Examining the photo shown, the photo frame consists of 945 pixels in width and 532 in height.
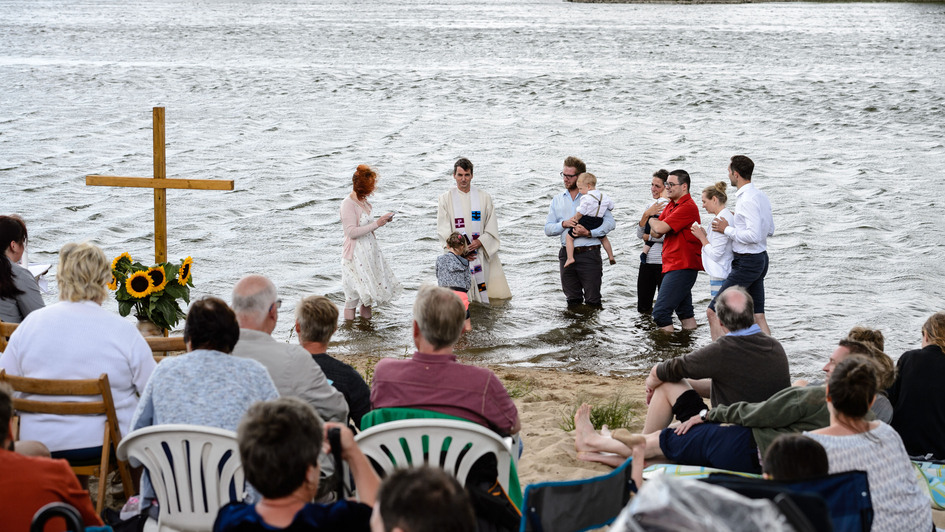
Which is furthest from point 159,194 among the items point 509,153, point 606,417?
point 509,153

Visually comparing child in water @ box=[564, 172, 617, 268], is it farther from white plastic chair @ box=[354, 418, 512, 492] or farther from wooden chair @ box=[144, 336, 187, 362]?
white plastic chair @ box=[354, 418, 512, 492]

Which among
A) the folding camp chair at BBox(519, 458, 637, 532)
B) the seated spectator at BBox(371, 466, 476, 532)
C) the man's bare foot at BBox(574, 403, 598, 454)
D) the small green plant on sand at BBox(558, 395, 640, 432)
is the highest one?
the seated spectator at BBox(371, 466, 476, 532)

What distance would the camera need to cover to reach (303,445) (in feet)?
10.7

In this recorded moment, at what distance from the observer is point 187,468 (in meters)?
4.16

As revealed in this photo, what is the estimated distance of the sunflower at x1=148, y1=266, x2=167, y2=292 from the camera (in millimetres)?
7098

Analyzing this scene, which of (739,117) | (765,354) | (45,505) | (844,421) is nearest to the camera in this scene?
(45,505)

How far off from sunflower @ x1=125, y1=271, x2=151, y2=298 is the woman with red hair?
3.14m

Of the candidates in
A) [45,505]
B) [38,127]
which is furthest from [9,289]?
[38,127]

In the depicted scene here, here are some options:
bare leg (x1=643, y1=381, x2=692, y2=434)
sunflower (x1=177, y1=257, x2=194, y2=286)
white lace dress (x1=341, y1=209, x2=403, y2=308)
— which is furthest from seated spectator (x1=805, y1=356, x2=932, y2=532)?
white lace dress (x1=341, y1=209, x2=403, y2=308)

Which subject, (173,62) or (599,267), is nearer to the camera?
(599,267)

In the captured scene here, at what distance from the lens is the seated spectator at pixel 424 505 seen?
8.86 ft

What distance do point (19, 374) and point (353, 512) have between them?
2.55 meters

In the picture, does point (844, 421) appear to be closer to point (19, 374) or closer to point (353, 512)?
point (353, 512)

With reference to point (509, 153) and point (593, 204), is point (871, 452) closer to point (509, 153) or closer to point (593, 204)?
point (593, 204)
